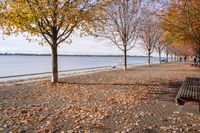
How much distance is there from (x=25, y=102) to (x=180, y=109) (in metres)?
5.91

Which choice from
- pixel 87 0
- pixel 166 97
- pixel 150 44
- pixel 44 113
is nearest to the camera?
pixel 44 113

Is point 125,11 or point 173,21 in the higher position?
point 125,11

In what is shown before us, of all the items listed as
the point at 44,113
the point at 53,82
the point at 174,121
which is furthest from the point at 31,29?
the point at 174,121

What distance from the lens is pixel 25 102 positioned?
10.3 meters

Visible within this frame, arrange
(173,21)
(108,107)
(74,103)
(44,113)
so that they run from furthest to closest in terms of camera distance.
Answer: (173,21) < (74,103) < (108,107) < (44,113)

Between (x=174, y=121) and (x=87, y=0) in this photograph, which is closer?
(x=174, y=121)

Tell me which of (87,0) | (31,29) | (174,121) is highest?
(87,0)

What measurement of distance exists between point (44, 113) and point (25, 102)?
2238mm

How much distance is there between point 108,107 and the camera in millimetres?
9180

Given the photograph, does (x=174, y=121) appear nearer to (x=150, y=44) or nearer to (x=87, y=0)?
(x=87, y=0)

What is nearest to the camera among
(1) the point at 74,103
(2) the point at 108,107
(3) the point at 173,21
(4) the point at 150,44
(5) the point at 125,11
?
(2) the point at 108,107

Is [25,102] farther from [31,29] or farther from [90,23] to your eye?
[90,23]

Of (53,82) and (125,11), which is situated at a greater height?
(125,11)

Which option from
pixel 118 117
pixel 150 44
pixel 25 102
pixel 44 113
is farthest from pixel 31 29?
pixel 150 44
